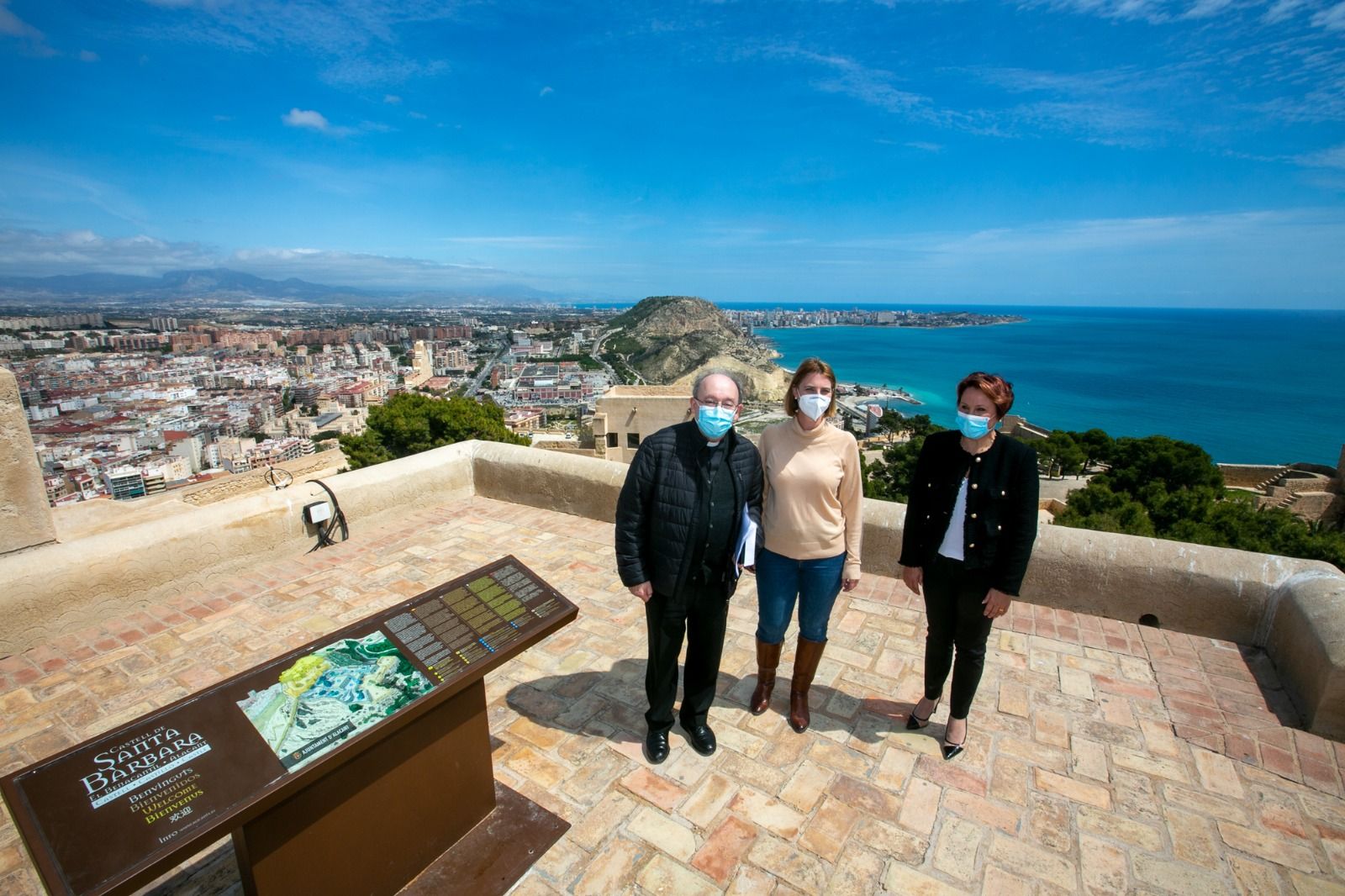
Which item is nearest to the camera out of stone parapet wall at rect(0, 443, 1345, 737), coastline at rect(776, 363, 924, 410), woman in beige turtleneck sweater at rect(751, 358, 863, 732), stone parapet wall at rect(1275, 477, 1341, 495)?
woman in beige turtleneck sweater at rect(751, 358, 863, 732)

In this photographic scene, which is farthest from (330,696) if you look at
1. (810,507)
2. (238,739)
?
(810,507)

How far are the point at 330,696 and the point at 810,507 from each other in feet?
6.40

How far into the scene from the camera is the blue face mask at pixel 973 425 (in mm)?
2521

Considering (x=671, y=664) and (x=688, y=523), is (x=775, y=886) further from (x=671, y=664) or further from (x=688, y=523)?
(x=688, y=523)

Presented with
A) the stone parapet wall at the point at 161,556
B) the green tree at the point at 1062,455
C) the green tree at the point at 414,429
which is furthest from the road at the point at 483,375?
the stone parapet wall at the point at 161,556

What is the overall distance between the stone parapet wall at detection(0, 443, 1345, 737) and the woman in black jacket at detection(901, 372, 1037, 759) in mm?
1821

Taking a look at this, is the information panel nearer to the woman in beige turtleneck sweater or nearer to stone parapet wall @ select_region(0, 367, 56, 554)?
the woman in beige turtleneck sweater

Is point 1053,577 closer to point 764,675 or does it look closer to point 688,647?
point 764,675

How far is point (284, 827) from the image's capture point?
180 cm

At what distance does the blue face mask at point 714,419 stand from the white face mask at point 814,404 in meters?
0.32

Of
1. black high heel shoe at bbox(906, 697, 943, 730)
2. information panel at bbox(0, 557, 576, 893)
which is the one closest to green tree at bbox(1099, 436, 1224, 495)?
black high heel shoe at bbox(906, 697, 943, 730)

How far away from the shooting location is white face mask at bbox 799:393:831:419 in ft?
8.44

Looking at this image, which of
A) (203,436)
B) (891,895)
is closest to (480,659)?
(891,895)

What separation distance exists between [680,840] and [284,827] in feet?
4.75
